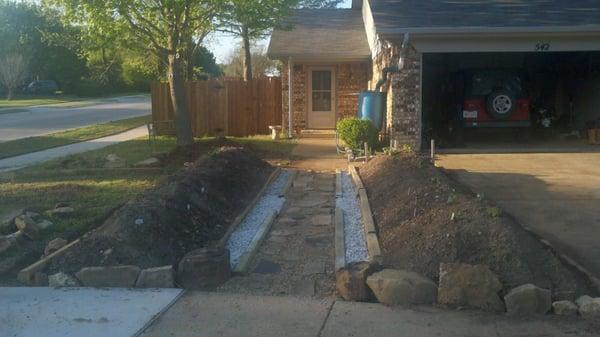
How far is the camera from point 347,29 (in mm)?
22438

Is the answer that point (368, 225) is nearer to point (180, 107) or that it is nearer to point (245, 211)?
point (245, 211)

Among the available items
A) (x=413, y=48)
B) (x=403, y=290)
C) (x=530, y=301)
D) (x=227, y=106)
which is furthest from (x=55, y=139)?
(x=530, y=301)

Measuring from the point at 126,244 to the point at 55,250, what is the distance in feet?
3.25

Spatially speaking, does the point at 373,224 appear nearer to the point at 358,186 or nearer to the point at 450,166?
the point at 358,186

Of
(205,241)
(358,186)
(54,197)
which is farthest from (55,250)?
(358,186)

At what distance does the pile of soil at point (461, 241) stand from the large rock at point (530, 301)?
170mm

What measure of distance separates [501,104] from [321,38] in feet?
22.3

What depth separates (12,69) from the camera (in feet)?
188

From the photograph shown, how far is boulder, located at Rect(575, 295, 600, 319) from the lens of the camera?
5.57 meters

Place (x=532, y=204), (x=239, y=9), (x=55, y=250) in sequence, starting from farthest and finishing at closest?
(x=239, y=9) → (x=532, y=204) → (x=55, y=250)

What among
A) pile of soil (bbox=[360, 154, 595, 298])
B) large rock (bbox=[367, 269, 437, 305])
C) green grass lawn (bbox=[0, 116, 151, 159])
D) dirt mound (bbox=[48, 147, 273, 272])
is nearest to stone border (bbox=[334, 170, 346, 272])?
pile of soil (bbox=[360, 154, 595, 298])

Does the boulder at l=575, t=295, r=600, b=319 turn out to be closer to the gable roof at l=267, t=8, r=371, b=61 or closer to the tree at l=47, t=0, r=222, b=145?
the tree at l=47, t=0, r=222, b=145

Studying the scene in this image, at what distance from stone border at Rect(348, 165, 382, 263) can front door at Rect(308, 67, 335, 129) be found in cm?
993

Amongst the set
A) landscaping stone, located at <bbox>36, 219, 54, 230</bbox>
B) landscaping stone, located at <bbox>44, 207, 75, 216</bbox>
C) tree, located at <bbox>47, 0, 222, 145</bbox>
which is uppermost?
tree, located at <bbox>47, 0, 222, 145</bbox>
